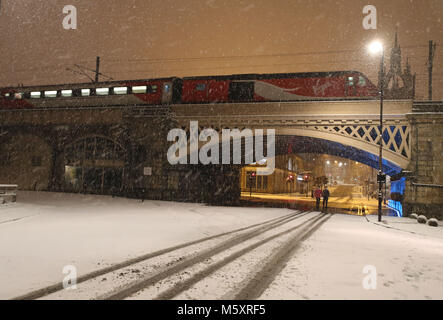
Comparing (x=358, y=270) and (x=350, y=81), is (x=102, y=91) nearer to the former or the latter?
(x=350, y=81)

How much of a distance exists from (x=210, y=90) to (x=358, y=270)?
18242 mm

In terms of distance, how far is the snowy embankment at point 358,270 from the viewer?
462 centimetres

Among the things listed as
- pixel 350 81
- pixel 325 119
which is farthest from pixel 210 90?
pixel 350 81

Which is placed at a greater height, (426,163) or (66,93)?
(66,93)

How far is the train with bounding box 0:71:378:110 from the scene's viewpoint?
19656 mm

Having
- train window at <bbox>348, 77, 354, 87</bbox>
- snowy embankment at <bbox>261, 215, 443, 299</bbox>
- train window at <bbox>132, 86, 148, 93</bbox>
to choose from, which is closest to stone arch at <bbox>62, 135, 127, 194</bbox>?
train window at <bbox>132, 86, 148, 93</bbox>

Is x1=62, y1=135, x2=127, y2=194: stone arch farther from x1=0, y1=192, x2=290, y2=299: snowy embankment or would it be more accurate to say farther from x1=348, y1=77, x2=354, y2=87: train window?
x1=348, y1=77, x2=354, y2=87: train window

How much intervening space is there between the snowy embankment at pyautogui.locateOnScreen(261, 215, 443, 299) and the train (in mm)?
12533

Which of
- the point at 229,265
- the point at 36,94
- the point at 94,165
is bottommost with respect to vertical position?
the point at 229,265

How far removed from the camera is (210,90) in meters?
22.1

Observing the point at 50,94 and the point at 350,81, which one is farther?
the point at 50,94

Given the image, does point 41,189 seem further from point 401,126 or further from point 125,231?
point 401,126

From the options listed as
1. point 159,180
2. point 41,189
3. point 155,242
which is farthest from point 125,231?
point 41,189

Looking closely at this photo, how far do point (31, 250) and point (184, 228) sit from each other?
17.1 ft
